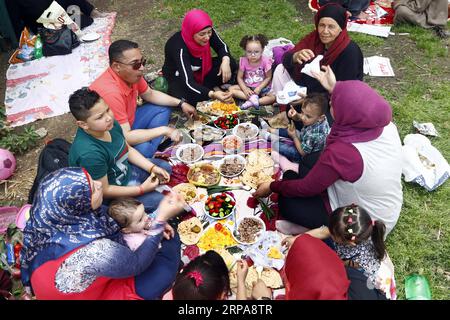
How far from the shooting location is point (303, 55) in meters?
4.10

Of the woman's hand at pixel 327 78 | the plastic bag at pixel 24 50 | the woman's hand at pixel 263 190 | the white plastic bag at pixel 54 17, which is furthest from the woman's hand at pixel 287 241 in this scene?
the white plastic bag at pixel 54 17

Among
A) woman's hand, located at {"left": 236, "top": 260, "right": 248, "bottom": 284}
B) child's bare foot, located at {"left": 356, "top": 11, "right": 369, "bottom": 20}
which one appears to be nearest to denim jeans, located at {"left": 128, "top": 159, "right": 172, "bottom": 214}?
woman's hand, located at {"left": 236, "top": 260, "right": 248, "bottom": 284}

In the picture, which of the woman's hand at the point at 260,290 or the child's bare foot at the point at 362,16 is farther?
the child's bare foot at the point at 362,16

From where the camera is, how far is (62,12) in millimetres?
5918

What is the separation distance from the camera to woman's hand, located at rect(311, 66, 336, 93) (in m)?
3.86

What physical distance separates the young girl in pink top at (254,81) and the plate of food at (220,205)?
157 cm

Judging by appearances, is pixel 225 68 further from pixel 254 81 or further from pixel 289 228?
pixel 289 228

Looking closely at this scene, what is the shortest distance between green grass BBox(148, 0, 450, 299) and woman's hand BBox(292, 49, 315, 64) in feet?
4.79

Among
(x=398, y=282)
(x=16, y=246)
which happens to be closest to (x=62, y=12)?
(x=16, y=246)

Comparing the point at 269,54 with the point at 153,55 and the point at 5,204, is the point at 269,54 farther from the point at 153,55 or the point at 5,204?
the point at 5,204

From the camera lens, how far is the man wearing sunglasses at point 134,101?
3428 millimetres

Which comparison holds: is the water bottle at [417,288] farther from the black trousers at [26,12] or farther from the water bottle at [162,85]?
the black trousers at [26,12]

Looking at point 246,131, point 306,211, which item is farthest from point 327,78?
point 306,211

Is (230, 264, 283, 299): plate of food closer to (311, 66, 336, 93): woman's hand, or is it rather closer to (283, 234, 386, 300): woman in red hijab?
(283, 234, 386, 300): woman in red hijab
